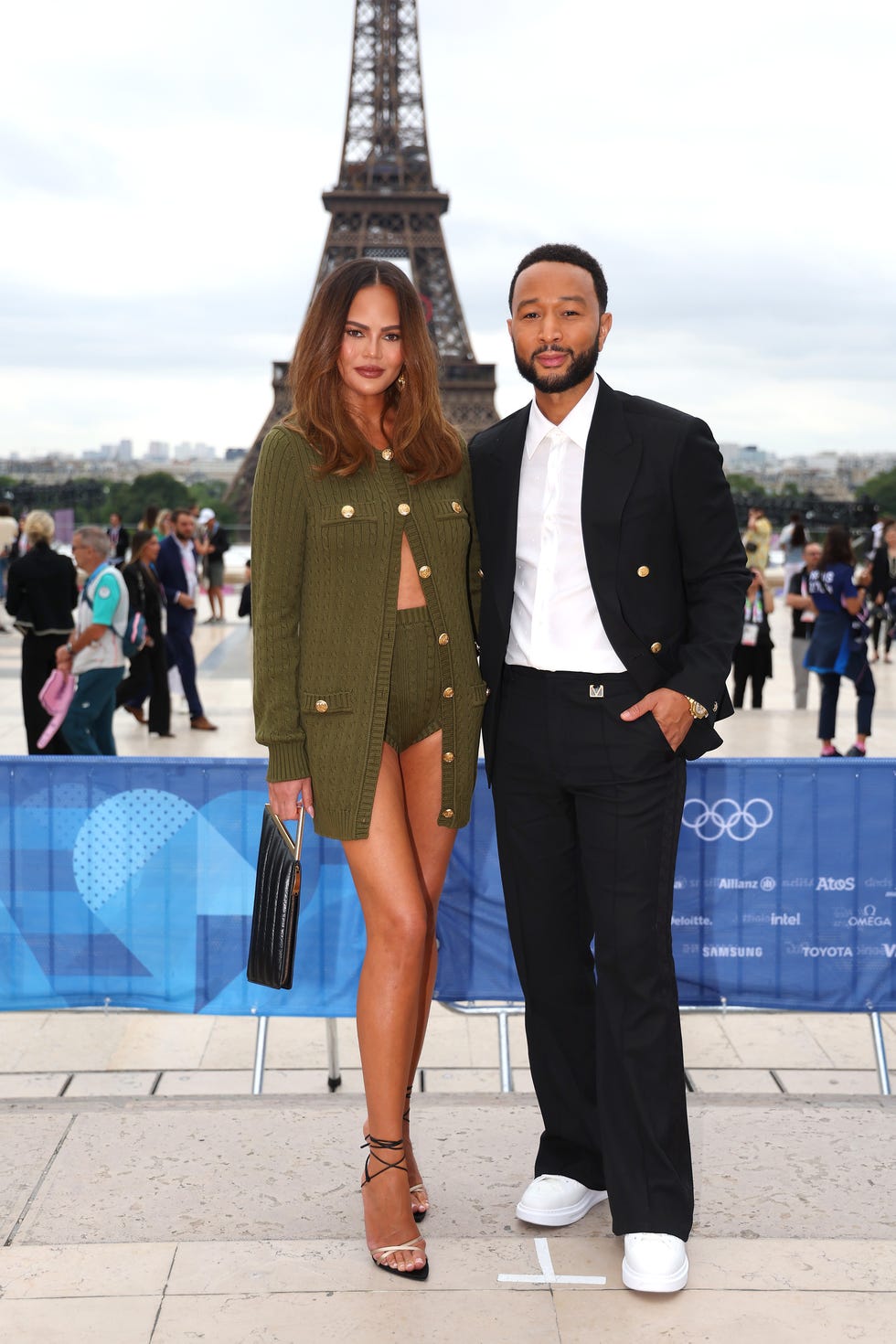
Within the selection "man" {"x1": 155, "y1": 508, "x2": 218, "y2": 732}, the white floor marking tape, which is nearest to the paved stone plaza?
the white floor marking tape

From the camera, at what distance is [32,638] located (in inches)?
369

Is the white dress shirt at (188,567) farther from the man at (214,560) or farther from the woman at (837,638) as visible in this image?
the man at (214,560)

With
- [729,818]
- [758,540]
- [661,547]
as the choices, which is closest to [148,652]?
[729,818]

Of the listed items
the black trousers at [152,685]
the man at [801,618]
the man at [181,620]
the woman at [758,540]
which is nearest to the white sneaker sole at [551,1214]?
the black trousers at [152,685]

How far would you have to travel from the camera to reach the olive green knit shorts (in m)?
3.05

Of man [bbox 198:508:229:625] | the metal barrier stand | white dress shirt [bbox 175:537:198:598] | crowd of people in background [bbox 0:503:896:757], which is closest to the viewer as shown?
the metal barrier stand

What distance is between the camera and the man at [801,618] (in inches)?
461

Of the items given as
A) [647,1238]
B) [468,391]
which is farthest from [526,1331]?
[468,391]

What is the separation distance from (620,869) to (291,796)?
0.73 meters

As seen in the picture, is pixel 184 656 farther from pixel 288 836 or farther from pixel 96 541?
pixel 288 836

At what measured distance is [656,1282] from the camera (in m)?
2.82

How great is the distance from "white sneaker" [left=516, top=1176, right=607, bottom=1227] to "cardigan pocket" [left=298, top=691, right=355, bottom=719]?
1.16 metres

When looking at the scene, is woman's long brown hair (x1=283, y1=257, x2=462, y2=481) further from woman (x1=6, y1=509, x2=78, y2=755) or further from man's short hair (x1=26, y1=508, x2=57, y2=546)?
man's short hair (x1=26, y1=508, x2=57, y2=546)

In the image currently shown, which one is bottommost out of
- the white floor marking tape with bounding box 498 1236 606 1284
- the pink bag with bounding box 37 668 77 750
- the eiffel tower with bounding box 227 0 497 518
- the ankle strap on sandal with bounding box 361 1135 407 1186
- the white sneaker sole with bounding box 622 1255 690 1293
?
the white floor marking tape with bounding box 498 1236 606 1284
